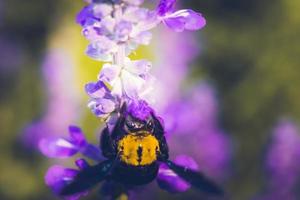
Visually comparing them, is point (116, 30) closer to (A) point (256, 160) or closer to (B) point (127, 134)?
(B) point (127, 134)

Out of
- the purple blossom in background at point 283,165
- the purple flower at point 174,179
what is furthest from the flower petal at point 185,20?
the purple blossom in background at point 283,165

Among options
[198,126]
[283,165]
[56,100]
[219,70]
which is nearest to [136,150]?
[283,165]

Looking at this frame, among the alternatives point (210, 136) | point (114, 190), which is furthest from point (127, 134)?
point (210, 136)

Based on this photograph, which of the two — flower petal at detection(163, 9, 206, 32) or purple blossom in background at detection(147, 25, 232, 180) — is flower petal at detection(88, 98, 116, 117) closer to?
flower petal at detection(163, 9, 206, 32)

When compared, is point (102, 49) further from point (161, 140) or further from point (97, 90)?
point (161, 140)

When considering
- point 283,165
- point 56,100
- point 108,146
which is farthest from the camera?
point 56,100

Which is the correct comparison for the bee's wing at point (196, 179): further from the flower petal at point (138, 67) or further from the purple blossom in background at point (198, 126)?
the purple blossom in background at point (198, 126)
